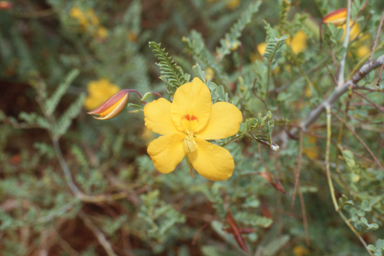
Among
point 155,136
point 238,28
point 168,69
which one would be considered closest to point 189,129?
point 168,69

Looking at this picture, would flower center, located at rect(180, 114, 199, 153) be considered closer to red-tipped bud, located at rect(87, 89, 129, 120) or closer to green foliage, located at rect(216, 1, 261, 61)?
red-tipped bud, located at rect(87, 89, 129, 120)

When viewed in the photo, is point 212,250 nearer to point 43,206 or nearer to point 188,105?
point 188,105

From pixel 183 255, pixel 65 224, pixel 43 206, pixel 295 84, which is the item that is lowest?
pixel 183 255

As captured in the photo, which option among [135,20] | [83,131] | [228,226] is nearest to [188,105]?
[228,226]

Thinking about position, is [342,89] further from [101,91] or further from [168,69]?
[101,91]

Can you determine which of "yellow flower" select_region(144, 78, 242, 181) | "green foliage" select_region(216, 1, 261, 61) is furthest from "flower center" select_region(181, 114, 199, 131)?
"green foliage" select_region(216, 1, 261, 61)

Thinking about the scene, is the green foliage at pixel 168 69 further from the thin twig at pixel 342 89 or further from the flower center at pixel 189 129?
the thin twig at pixel 342 89
